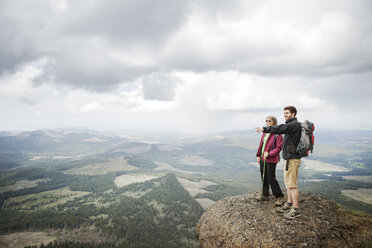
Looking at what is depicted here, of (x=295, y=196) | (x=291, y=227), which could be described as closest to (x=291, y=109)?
(x=295, y=196)

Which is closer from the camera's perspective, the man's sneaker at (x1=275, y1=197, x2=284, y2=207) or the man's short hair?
the man's short hair

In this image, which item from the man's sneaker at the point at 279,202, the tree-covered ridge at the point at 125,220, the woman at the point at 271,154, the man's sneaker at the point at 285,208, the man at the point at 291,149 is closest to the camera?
the man at the point at 291,149

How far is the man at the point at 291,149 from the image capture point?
384 inches

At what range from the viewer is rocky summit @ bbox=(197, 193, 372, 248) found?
957cm

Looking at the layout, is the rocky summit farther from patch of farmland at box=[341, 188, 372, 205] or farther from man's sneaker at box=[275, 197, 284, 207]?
patch of farmland at box=[341, 188, 372, 205]

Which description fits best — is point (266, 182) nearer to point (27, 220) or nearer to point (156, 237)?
point (156, 237)

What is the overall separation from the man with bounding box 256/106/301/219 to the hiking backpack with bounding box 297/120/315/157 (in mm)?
186

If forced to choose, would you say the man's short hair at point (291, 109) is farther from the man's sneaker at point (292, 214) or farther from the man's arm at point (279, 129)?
the man's sneaker at point (292, 214)

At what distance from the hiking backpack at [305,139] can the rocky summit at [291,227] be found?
3939 millimetres

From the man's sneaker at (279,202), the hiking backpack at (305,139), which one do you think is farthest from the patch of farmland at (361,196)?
the hiking backpack at (305,139)

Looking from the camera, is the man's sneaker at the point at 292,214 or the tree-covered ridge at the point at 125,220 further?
the tree-covered ridge at the point at 125,220

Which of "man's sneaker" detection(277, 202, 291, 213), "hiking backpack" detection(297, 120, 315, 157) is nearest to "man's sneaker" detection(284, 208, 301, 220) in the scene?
"man's sneaker" detection(277, 202, 291, 213)

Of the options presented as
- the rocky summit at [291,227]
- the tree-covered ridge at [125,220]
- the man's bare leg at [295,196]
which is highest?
the man's bare leg at [295,196]

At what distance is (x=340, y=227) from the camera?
33.3 ft
